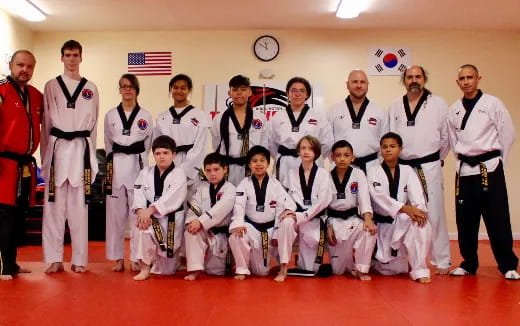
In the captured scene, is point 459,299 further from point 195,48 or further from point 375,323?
point 195,48

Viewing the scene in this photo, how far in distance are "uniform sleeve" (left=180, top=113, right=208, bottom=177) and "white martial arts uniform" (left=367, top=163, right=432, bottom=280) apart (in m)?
1.53

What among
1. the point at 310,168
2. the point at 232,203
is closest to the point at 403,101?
the point at 310,168

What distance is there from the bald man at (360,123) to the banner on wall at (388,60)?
342 centimetres

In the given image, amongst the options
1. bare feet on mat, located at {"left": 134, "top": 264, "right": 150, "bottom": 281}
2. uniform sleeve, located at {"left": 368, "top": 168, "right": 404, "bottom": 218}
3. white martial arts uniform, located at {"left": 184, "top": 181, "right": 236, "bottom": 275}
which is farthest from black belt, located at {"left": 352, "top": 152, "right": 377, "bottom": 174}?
bare feet on mat, located at {"left": 134, "top": 264, "right": 150, "bottom": 281}

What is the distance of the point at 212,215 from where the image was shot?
4047 millimetres

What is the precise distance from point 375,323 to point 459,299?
94 cm

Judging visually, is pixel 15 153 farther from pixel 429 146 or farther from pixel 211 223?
pixel 429 146

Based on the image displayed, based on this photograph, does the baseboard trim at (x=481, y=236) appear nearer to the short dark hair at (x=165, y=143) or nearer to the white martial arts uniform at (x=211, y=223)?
the white martial arts uniform at (x=211, y=223)

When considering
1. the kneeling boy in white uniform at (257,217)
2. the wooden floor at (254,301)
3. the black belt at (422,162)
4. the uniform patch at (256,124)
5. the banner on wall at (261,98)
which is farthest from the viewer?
the banner on wall at (261,98)

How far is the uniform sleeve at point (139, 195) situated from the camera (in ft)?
13.4

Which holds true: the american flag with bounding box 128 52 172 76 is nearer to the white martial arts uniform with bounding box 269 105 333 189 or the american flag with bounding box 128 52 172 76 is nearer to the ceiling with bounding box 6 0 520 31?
the ceiling with bounding box 6 0 520 31

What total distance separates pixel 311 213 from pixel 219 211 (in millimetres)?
765

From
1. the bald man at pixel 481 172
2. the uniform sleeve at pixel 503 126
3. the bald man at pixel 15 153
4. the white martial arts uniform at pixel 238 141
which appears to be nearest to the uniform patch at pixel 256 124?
the white martial arts uniform at pixel 238 141

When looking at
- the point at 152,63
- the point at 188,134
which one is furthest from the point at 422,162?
the point at 152,63
